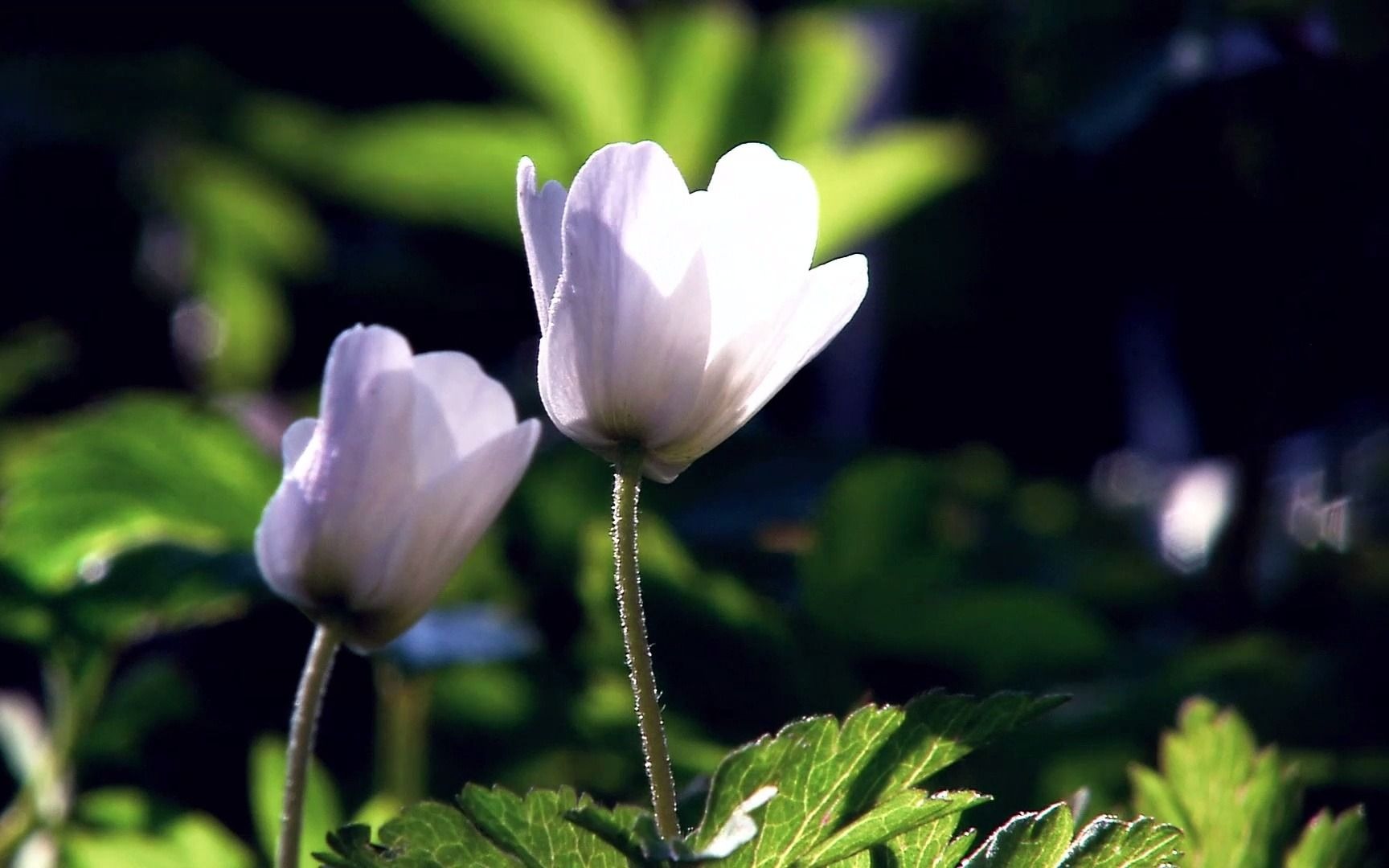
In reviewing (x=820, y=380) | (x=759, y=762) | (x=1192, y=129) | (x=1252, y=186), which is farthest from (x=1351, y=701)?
(x=820, y=380)

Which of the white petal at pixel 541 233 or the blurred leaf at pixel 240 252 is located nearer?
the white petal at pixel 541 233

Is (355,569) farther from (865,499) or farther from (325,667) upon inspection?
(865,499)

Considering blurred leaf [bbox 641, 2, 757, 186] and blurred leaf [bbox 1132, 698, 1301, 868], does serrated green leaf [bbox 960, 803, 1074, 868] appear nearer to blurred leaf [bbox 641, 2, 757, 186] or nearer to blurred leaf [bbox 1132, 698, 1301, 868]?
blurred leaf [bbox 1132, 698, 1301, 868]

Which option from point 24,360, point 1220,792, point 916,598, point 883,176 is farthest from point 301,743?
point 883,176

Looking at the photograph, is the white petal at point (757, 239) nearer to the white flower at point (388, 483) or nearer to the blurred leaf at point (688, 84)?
the white flower at point (388, 483)

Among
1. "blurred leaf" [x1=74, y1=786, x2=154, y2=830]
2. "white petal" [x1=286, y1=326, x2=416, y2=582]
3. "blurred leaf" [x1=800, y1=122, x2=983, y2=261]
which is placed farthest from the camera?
"blurred leaf" [x1=800, y1=122, x2=983, y2=261]

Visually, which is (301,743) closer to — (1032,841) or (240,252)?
(1032,841)

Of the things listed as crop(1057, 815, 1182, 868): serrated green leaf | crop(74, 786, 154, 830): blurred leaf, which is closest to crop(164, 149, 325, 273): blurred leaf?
crop(74, 786, 154, 830): blurred leaf

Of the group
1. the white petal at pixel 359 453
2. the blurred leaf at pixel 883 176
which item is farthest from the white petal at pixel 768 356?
the blurred leaf at pixel 883 176
